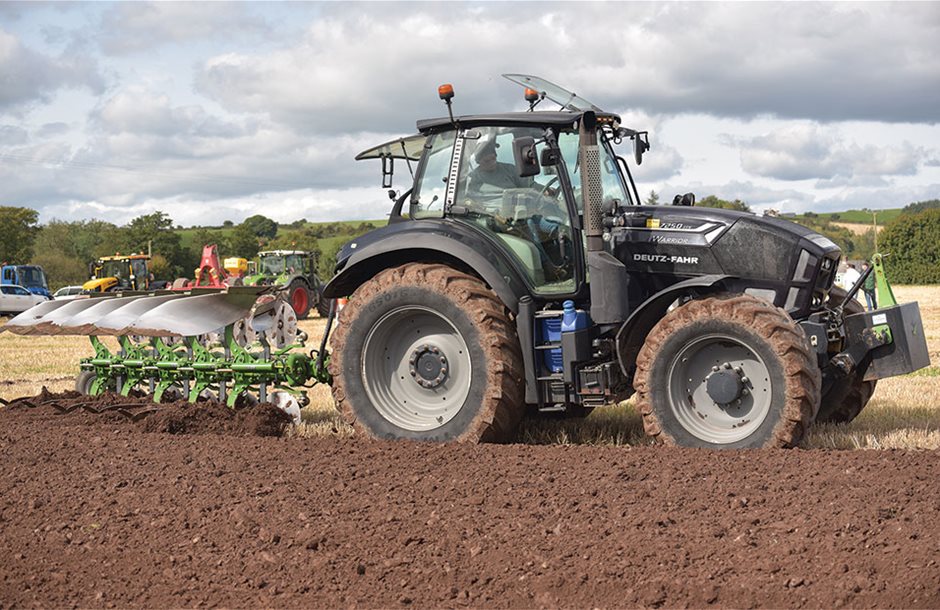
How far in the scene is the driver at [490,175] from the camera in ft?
23.4

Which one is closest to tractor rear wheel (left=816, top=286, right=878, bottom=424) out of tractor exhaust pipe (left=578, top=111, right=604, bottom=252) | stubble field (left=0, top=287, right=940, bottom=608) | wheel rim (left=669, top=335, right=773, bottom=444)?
stubble field (left=0, top=287, right=940, bottom=608)

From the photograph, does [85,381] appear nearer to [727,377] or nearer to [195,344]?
[195,344]

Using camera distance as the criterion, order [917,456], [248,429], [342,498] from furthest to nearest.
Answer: [248,429] → [917,456] → [342,498]

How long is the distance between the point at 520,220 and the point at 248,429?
2.63 metres

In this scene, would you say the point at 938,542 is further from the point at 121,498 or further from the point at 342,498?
the point at 121,498

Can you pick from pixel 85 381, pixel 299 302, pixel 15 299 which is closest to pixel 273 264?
pixel 299 302

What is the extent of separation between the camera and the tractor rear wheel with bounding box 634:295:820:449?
6102 millimetres

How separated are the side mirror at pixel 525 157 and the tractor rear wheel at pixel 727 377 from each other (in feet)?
4.11

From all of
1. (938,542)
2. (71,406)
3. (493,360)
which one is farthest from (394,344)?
(938,542)

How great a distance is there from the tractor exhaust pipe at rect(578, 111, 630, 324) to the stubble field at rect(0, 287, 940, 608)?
34.3 inches

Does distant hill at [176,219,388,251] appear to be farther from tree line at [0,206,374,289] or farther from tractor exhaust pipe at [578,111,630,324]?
tractor exhaust pipe at [578,111,630,324]

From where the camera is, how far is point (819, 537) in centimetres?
451

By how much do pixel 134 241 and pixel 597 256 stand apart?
67.8 m

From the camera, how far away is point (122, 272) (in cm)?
3762
